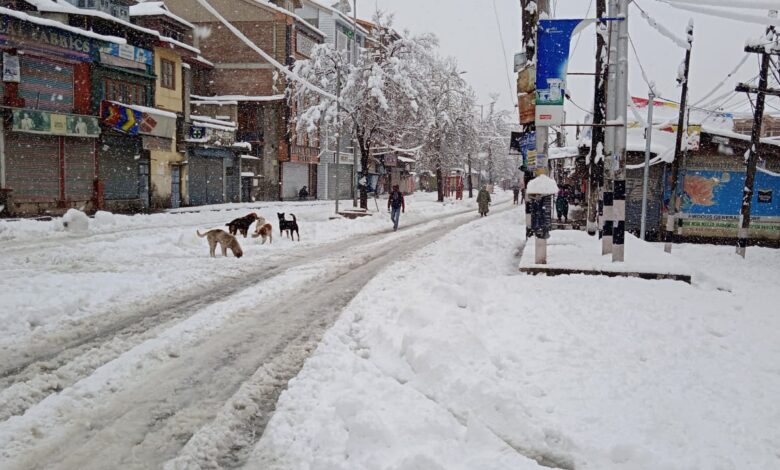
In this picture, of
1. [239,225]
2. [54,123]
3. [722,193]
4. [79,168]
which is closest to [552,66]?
[239,225]

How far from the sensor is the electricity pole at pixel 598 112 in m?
13.5

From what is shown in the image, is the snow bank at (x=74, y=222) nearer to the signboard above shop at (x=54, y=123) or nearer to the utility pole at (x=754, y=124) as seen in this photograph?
the signboard above shop at (x=54, y=123)

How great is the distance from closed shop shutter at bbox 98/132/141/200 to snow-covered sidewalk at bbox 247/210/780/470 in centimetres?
2248

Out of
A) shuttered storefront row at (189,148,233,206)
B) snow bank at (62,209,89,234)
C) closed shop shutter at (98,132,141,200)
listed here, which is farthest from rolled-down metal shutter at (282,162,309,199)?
snow bank at (62,209,89,234)

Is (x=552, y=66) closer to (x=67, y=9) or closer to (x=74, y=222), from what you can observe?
(x=74, y=222)

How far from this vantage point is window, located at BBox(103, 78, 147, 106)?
2558 cm

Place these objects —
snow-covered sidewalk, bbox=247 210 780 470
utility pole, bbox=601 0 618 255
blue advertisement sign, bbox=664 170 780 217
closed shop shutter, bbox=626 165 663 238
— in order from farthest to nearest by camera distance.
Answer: closed shop shutter, bbox=626 165 663 238
blue advertisement sign, bbox=664 170 780 217
utility pole, bbox=601 0 618 255
snow-covered sidewalk, bbox=247 210 780 470

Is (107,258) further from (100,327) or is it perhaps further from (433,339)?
(433,339)

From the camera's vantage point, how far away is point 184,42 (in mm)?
33219

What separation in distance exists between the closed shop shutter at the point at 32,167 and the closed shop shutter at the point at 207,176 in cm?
1042

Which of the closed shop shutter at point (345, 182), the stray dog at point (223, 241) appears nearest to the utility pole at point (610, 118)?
the stray dog at point (223, 241)

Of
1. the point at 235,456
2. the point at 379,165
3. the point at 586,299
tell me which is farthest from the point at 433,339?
the point at 379,165

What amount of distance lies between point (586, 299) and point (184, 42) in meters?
32.5

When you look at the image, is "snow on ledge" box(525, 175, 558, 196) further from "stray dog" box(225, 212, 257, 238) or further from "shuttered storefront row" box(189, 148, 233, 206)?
"shuttered storefront row" box(189, 148, 233, 206)
